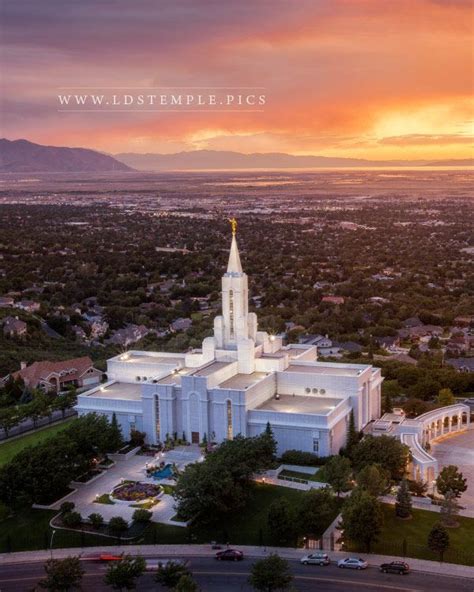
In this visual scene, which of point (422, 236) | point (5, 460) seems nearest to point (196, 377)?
point (5, 460)

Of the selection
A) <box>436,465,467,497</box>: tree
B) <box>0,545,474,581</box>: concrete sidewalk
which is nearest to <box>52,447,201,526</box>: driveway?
<box>0,545,474,581</box>: concrete sidewalk

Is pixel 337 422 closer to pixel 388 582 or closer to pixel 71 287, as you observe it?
pixel 388 582

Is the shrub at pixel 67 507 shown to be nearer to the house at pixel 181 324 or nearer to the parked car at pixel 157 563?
the parked car at pixel 157 563

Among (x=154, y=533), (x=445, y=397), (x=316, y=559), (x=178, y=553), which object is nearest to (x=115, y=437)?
(x=154, y=533)

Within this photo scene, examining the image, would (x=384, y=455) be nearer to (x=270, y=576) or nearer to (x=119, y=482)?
(x=270, y=576)

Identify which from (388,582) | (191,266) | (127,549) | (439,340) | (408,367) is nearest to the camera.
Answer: (388,582)

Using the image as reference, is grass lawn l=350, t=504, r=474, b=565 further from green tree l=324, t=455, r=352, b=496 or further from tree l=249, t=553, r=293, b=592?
tree l=249, t=553, r=293, b=592
